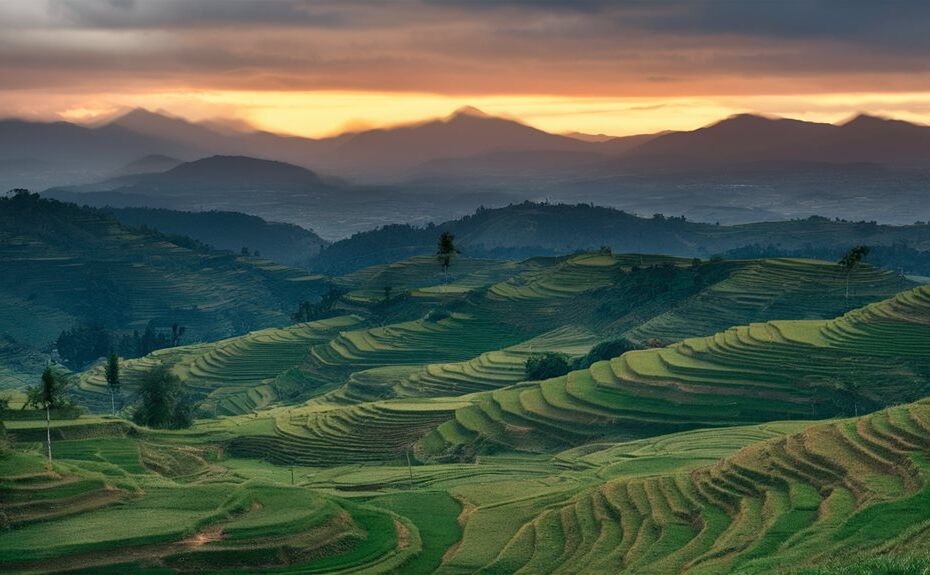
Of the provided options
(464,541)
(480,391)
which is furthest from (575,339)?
(464,541)

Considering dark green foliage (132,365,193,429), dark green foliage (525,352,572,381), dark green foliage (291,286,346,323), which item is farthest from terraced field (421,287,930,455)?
dark green foliage (291,286,346,323)

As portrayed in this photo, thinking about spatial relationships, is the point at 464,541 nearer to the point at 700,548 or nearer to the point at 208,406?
the point at 700,548

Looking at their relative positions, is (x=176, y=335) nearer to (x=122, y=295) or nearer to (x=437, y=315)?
A: (x=122, y=295)

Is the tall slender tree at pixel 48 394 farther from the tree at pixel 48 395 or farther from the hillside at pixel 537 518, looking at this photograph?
the hillside at pixel 537 518

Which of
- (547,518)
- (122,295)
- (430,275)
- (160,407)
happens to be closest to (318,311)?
(430,275)

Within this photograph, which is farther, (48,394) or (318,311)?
(318,311)

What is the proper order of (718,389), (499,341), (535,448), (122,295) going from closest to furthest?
(535,448) < (718,389) < (499,341) < (122,295)

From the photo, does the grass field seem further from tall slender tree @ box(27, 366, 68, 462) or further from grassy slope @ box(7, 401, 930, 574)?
tall slender tree @ box(27, 366, 68, 462)
